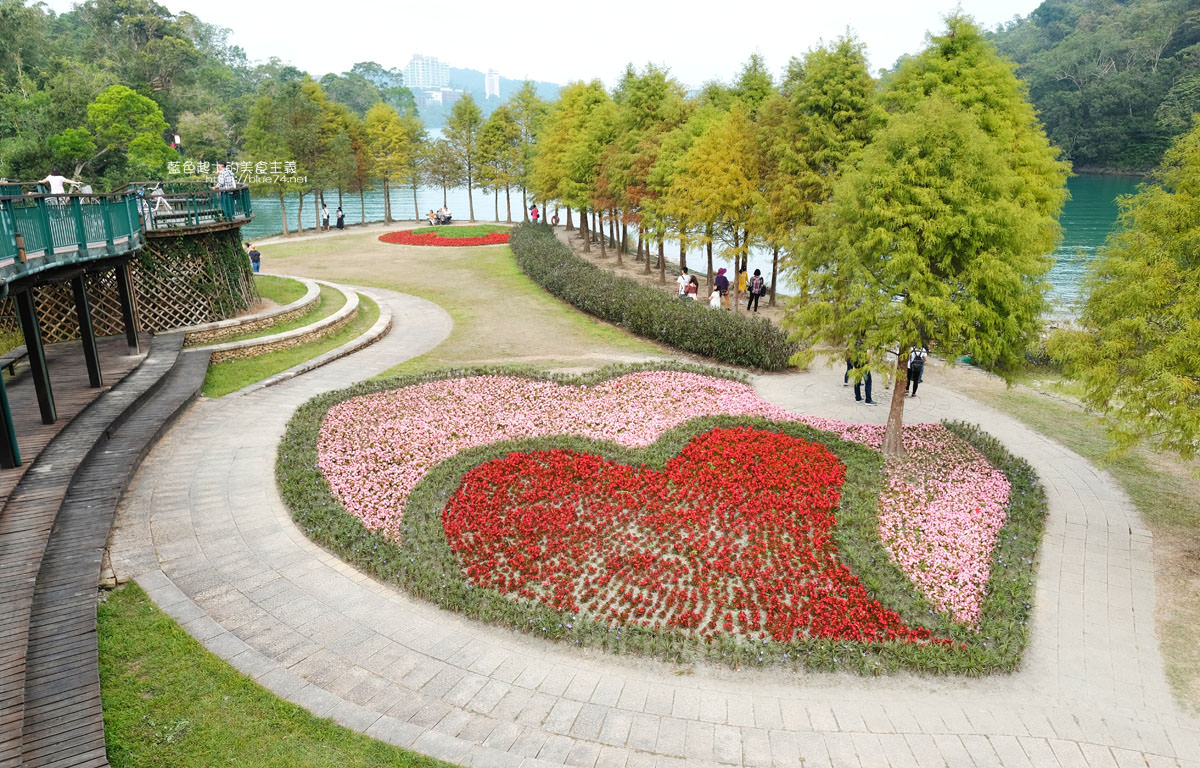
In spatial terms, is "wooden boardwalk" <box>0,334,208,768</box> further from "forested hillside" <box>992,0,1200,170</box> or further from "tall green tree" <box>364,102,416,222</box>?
"forested hillside" <box>992,0,1200,170</box>

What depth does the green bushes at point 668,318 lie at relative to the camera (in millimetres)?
20250

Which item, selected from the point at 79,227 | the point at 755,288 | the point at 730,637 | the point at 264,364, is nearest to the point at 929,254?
the point at 730,637

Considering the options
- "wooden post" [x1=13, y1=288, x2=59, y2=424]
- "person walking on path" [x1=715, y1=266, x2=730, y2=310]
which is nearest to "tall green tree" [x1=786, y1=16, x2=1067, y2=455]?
"person walking on path" [x1=715, y1=266, x2=730, y2=310]

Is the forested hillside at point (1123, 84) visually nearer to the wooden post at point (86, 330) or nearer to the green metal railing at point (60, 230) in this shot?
the green metal railing at point (60, 230)

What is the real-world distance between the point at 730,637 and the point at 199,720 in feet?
18.9

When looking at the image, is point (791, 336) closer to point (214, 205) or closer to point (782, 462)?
point (782, 462)

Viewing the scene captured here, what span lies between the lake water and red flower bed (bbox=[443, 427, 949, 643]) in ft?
70.6

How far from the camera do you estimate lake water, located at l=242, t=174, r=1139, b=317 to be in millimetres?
42656

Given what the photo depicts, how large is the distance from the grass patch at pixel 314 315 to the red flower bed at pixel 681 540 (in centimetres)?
1188

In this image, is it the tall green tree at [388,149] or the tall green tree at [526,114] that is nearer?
the tall green tree at [388,149]

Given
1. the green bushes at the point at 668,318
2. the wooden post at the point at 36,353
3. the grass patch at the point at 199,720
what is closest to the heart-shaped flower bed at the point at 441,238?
the green bushes at the point at 668,318

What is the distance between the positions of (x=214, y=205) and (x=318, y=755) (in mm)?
19554

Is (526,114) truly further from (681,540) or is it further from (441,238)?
(681,540)

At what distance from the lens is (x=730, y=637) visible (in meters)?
8.85
